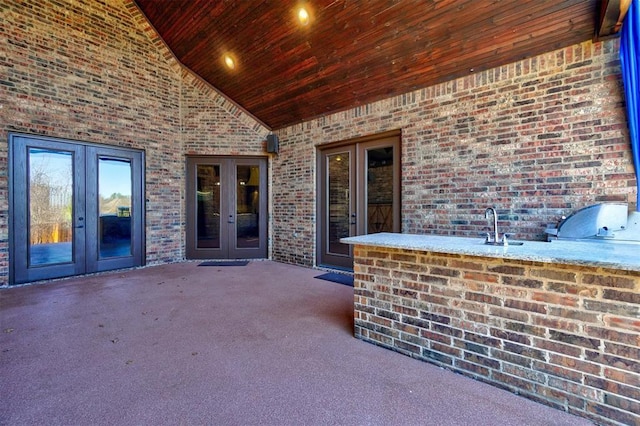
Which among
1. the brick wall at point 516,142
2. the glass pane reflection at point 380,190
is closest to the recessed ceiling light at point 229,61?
the brick wall at point 516,142

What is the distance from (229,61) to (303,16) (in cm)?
209

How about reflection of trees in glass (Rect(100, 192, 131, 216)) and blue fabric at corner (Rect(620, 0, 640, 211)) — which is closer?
blue fabric at corner (Rect(620, 0, 640, 211))

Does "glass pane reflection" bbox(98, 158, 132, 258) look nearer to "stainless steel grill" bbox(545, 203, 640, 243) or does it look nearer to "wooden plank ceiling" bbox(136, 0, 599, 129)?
"wooden plank ceiling" bbox(136, 0, 599, 129)

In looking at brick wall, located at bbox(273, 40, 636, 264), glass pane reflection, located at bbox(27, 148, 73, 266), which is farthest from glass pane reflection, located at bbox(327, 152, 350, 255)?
glass pane reflection, located at bbox(27, 148, 73, 266)

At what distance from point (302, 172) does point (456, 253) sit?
437cm

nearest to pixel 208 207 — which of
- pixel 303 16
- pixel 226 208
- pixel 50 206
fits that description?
pixel 226 208

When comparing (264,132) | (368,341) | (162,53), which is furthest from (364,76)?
(162,53)

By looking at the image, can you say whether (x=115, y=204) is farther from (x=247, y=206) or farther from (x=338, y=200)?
(x=338, y=200)

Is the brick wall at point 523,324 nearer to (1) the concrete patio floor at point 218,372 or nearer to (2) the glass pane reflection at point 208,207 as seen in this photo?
(1) the concrete patio floor at point 218,372

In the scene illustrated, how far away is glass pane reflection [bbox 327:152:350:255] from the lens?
5.59 metres

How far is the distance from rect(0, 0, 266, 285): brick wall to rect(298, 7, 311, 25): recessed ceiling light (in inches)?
114

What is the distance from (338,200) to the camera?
5.72 meters

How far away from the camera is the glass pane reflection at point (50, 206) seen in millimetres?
4816

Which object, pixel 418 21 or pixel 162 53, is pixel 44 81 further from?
pixel 418 21
